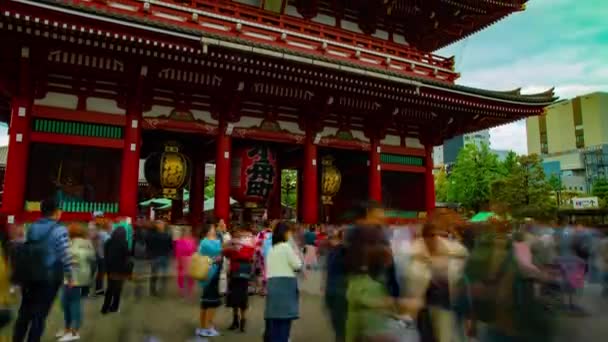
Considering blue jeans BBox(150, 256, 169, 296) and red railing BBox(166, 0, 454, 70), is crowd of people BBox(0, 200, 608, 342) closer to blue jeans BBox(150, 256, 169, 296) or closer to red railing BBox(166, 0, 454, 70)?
blue jeans BBox(150, 256, 169, 296)

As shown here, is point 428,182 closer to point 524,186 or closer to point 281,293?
point 281,293

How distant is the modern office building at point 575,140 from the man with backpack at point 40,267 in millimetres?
65617

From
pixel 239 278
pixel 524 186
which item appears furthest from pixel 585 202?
pixel 239 278

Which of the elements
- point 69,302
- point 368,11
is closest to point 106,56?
point 69,302

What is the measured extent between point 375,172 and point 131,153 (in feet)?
29.6

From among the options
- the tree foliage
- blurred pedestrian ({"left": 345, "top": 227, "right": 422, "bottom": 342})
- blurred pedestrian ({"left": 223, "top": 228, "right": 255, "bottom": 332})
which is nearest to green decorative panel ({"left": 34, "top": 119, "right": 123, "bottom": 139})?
blurred pedestrian ({"left": 223, "top": 228, "right": 255, "bottom": 332})

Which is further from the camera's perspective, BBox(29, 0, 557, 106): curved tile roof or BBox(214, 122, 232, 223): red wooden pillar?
BBox(214, 122, 232, 223): red wooden pillar

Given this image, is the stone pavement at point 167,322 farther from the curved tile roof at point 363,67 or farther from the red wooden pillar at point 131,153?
the curved tile roof at point 363,67

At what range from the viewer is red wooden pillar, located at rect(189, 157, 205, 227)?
56.9 feet

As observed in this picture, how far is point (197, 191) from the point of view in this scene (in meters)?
17.5

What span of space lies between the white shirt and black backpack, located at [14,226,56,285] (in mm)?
2659

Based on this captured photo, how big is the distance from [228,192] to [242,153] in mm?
1796

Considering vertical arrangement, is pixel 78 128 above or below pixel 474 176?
below

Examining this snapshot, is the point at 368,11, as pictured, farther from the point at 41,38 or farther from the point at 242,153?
the point at 41,38
